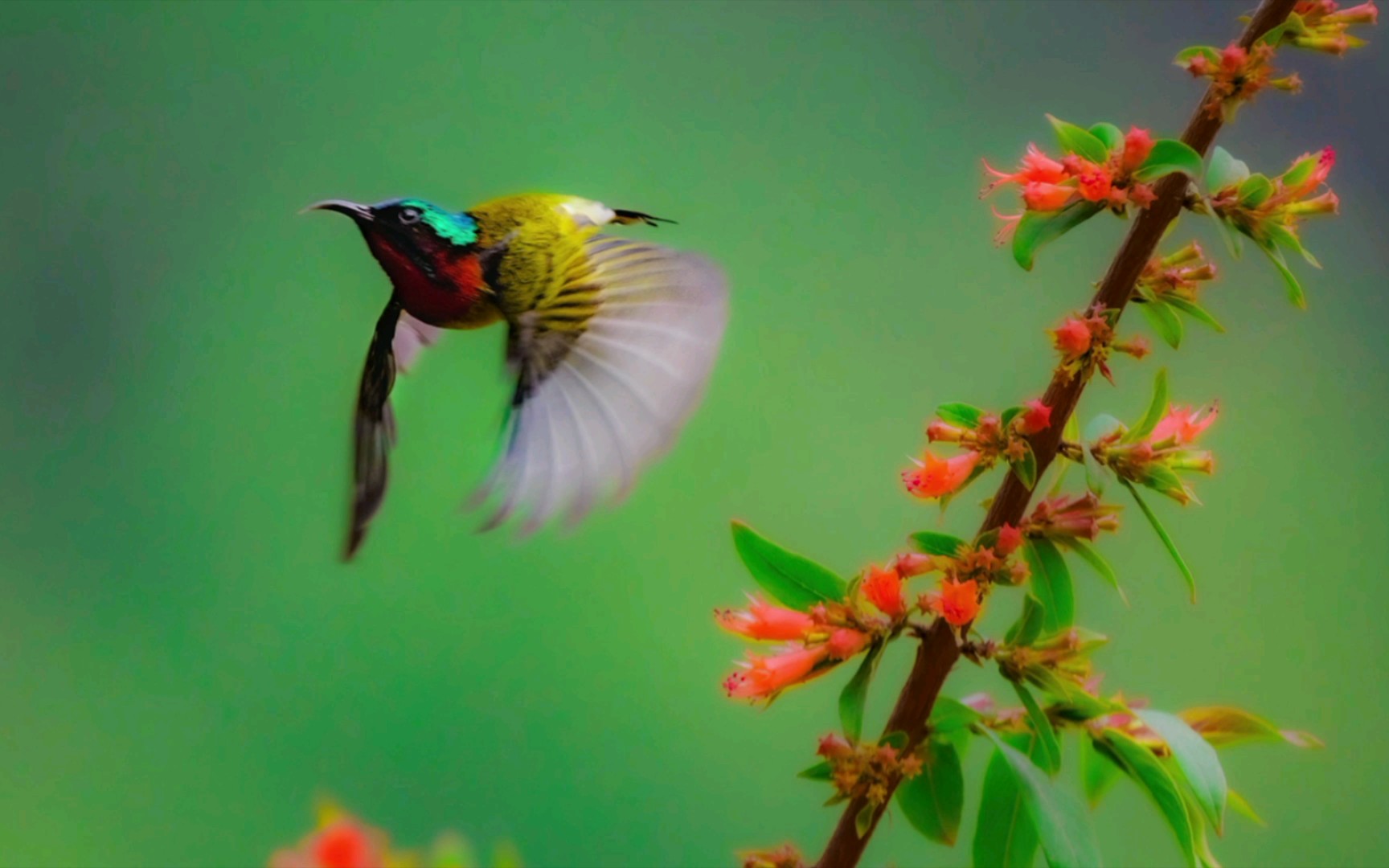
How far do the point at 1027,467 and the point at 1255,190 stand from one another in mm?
145

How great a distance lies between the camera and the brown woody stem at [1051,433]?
0.49m

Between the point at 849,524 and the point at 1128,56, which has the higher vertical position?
the point at 1128,56

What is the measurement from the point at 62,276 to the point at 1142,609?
113 cm

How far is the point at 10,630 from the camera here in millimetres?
1191

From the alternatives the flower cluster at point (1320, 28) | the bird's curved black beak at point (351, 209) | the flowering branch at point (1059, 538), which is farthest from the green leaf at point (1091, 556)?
the bird's curved black beak at point (351, 209)

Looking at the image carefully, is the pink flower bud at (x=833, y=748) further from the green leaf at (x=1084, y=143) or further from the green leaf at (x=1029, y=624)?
the green leaf at (x=1084, y=143)

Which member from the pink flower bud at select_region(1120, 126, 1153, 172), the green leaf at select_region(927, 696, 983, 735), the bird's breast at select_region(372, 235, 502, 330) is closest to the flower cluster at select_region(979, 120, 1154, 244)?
the pink flower bud at select_region(1120, 126, 1153, 172)

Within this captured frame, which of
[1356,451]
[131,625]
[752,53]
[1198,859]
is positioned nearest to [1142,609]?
[1356,451]

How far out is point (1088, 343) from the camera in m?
0.48

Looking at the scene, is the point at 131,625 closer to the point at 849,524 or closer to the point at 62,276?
the point at 62,276

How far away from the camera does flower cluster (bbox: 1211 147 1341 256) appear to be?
0.50m

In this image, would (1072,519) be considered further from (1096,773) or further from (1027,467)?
(1096,773)

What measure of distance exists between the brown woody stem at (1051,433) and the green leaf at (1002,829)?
9 cm

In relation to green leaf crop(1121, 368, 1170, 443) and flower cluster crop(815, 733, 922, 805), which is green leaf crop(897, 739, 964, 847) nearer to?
flower cluster crop(815, 733, 922, 805)
